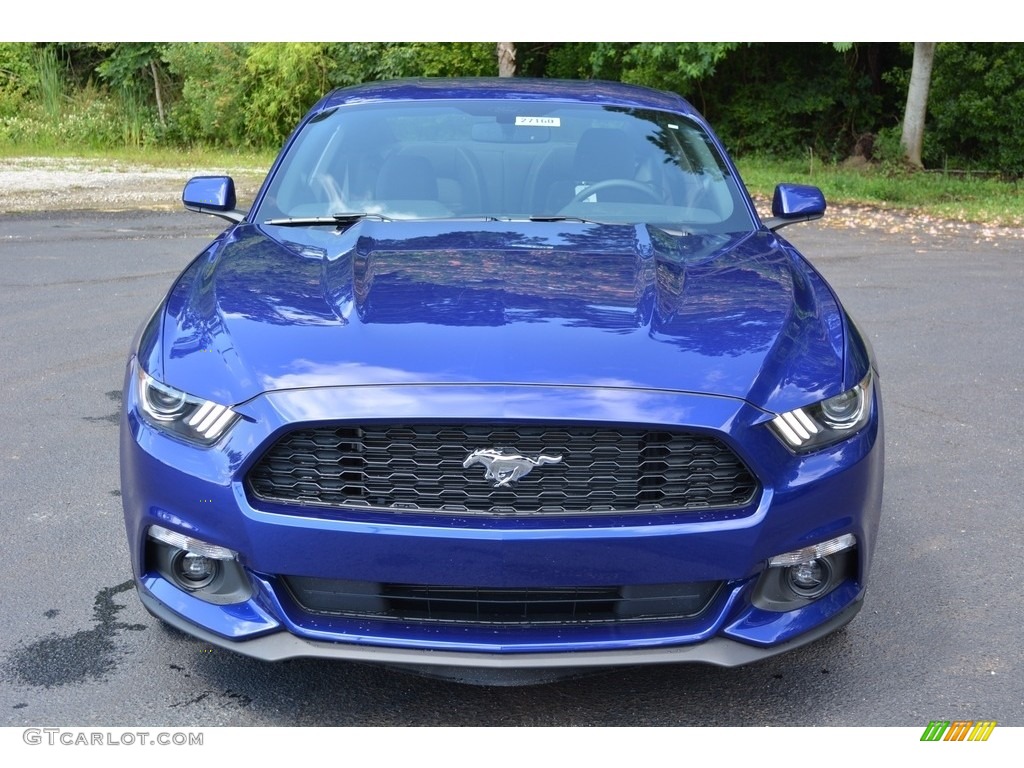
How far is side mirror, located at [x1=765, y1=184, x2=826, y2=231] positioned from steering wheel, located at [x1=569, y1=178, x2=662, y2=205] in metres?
0.49

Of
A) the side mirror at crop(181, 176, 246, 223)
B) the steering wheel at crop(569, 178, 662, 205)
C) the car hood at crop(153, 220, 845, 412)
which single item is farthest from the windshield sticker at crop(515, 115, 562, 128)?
the side mirror at crop(181, 176, 246, 223)

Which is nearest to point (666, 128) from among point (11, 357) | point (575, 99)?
point (575, 99)

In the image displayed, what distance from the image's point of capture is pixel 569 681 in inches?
131

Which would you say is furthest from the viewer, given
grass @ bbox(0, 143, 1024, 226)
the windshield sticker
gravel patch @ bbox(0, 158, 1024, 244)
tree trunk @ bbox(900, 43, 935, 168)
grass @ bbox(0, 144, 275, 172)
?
grass @ bbox(0, 144, 275, 172)

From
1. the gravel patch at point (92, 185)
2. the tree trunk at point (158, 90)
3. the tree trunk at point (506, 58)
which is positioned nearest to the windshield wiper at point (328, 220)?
the gravel patch at point (92, 185)

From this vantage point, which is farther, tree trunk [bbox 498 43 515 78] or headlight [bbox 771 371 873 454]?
tree trunk [bbox 498 43 515 78]

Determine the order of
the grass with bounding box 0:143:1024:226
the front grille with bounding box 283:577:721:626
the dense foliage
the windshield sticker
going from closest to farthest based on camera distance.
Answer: the front grille with bounding box 283:577:721:626 → the windshield sticker → the grass with bounding box 0:143:1024:226 → the dense foliage

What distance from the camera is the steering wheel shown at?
14.5 ft

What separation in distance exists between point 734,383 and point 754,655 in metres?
0.67

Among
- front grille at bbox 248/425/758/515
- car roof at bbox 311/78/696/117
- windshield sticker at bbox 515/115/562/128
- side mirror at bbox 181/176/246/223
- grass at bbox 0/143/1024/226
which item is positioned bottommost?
grass at bbox 0/143/1024/226

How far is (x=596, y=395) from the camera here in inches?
110

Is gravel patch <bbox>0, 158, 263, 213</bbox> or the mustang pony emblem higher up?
the mustang pony emblem

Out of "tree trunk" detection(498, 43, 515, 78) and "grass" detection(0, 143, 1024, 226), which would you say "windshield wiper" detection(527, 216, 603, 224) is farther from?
"tree trunk" detection(498, 43, 515, 78)

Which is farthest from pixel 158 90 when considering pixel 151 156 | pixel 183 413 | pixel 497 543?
pixel 497 543
